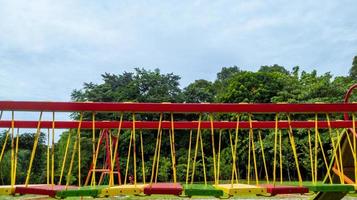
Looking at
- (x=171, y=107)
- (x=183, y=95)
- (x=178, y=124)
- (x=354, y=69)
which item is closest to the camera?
(x=171, y=107)

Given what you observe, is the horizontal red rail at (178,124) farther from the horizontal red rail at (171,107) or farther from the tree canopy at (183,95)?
the tree canopy at (183,95)

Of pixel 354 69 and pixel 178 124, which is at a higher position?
pixel 354 69

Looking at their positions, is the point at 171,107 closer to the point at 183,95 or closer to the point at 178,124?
the point at 178,124

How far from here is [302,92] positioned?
29922 mm

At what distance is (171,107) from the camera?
187 inches

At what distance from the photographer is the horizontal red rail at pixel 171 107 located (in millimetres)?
4613

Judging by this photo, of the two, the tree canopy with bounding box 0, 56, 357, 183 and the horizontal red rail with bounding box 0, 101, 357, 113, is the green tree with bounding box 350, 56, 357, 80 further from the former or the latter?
the horizontal red rail with bounding box 0, 101, 357, 113

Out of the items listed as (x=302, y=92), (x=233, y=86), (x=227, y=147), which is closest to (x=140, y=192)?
(x=227, y=147)

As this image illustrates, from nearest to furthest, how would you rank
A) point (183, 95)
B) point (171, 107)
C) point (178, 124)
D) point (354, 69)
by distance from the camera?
point (171, 107) < point (178, 124) < point (183, 95) < point (354, 69)

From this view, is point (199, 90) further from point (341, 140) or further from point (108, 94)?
point (341, 140)

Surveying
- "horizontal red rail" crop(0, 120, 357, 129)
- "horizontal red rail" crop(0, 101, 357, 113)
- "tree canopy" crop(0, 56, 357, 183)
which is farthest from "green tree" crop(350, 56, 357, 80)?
"horizontal red rail" crop(0, 101, 357, 113)

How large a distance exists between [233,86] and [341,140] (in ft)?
91.9

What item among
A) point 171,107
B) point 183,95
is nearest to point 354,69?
point 183,95

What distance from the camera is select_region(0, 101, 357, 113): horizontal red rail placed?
4.61 meters
